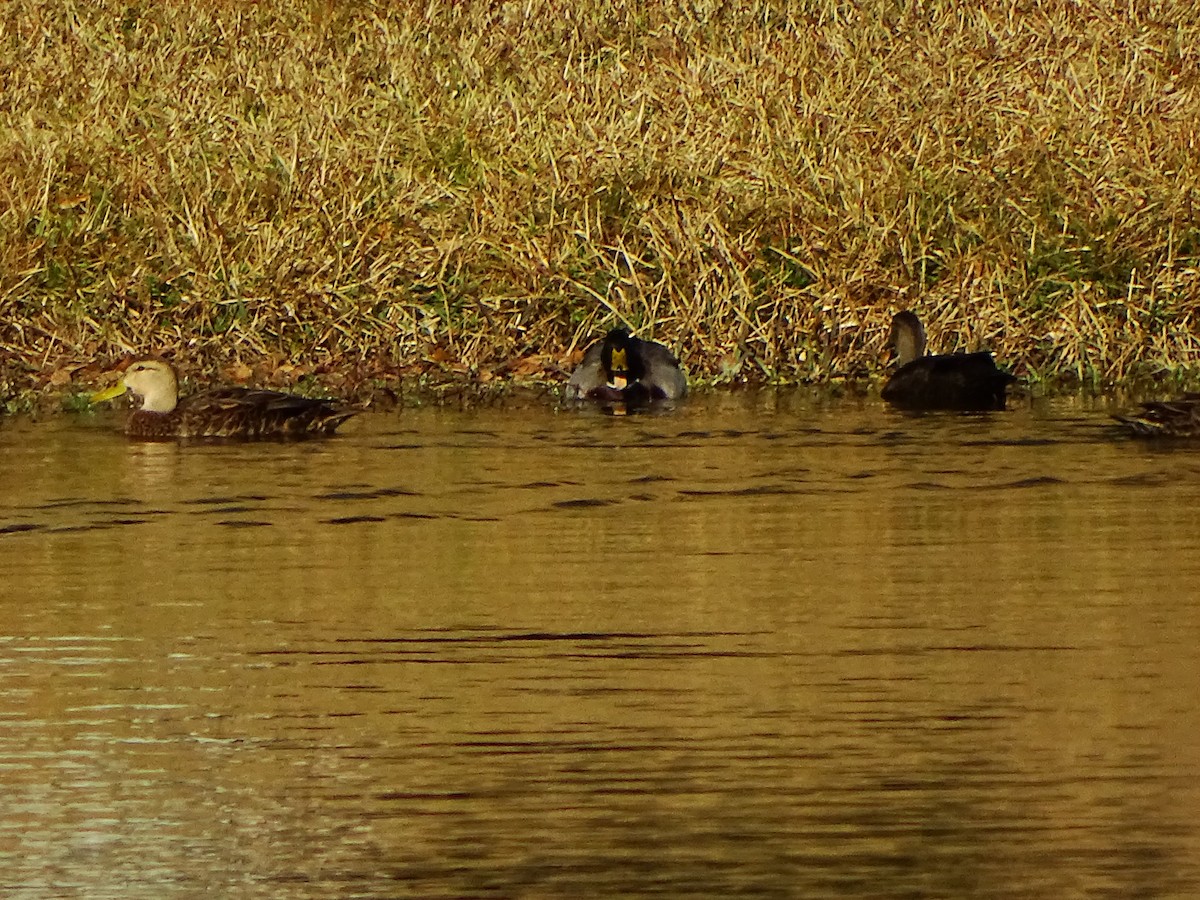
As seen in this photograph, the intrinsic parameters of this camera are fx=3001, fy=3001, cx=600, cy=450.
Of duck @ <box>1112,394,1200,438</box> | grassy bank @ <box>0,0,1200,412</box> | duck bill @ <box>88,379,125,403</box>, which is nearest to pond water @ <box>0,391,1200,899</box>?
duck @ <box>1112,394,1200,438</box>

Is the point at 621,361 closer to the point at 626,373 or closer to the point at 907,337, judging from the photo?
the point at 626,373

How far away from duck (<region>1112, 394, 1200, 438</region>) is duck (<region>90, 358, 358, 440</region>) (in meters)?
3.74

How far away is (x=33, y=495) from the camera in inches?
472

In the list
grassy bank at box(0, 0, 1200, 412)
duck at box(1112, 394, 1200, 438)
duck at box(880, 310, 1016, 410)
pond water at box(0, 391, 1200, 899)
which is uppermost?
grassy bank at box(0, 0, 1200, 412)

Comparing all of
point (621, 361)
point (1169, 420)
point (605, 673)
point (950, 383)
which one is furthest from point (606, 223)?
point (605, 673)

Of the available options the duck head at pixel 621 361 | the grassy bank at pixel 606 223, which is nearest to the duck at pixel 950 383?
the grassy bank at pixel 606 223

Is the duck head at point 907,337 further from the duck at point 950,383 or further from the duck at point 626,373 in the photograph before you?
the duck at point 626,373

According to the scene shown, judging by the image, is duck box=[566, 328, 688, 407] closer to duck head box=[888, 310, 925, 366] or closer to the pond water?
duck head box=[888, 310, 925, 366]

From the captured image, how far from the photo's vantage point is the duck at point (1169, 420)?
13.5m

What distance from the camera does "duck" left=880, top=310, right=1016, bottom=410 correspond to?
47.8 ft

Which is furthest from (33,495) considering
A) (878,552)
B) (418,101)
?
(418,101)

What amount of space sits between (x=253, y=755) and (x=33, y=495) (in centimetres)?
494

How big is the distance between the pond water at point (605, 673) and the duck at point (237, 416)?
0.81 m

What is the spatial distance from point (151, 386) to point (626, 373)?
7.78ft
